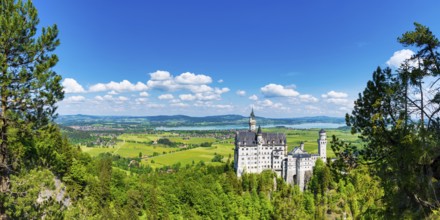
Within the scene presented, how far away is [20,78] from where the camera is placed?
1125 centimetres

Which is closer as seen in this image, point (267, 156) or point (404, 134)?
point (404, 134)

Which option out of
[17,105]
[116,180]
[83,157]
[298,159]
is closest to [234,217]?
[116,180]

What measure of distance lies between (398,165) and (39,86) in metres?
15.1

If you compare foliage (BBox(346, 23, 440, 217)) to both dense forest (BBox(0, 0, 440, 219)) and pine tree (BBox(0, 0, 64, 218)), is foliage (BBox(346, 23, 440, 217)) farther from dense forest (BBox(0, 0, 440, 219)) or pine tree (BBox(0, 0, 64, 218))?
pine tree (BBox(0, 0, 64, 218))

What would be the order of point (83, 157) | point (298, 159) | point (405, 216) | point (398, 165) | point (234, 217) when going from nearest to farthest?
1. point (405, 216)
2. point (398, 165)
3. point (234, 217)
4. point (83, 157)
5. point (298, 159)

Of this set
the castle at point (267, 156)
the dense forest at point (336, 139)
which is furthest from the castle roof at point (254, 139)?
the dense forest at point (336, 139)

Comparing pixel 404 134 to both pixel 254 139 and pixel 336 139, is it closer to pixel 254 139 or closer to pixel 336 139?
pixel 336 139

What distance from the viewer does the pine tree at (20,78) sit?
1096 cm

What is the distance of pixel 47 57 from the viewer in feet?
39.8

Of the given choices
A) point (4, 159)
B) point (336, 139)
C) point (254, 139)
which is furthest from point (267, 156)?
point (4, 159)

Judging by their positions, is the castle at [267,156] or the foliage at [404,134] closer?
the foliage at [404,134]

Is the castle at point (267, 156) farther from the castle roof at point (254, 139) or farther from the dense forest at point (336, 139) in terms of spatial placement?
the dense forest at point (336, 139)

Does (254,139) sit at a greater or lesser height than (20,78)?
lesser

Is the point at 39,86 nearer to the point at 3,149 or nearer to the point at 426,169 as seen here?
the point at 3,149
